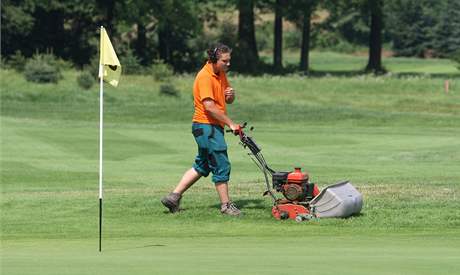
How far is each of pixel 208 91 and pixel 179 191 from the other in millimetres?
1458

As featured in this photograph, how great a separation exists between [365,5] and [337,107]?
19404mm

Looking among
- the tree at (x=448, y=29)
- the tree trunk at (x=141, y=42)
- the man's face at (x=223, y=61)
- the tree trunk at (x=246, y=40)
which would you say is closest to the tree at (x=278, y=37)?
the tree trunk at (x=246, y=40)

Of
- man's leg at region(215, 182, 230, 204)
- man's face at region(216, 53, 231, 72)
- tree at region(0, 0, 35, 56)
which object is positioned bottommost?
man's leg at region(215, 182, 230, 204)

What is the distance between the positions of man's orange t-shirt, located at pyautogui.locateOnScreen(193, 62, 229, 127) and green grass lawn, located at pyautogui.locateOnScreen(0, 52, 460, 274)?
1.23 m

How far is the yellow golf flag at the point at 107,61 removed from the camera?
39.4 feet

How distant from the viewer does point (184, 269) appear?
9.48 meters

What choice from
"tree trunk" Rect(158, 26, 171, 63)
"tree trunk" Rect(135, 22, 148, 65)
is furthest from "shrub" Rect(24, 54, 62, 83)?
"tree trunk" Rect(158, 26, 171, 63)

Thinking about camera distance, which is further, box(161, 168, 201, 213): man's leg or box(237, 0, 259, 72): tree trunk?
box(237, 0, 259, 72): tree trunk

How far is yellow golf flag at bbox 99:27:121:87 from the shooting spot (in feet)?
39.4

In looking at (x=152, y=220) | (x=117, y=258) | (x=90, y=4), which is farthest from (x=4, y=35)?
(x=117, y=258)

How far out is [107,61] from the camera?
1207 cm

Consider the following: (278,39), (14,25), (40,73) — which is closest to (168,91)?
(40,73)

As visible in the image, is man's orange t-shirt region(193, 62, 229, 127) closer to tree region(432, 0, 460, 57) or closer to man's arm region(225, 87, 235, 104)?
man's arm region(225, 87, 235, 104)

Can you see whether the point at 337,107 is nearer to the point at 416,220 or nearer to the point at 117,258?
the point at 416,220
